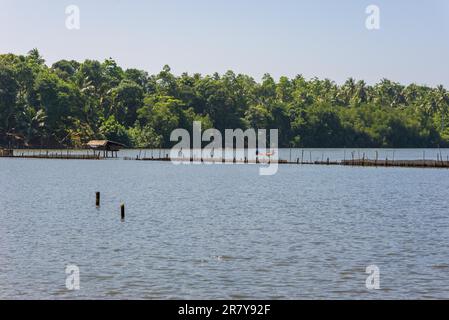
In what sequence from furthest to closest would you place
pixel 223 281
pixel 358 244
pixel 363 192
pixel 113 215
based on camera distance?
pixel 363 192, pixel 113 215, pixel 358 244, pixel 223 281

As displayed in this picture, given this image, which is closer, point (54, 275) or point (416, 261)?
point (54, 275)

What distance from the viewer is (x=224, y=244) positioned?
39812 mm

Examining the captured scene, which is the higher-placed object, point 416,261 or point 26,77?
point 26,77

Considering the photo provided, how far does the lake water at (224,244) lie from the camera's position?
93.5 feet

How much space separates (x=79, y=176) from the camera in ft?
360

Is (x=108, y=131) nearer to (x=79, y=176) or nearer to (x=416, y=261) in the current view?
(x=79, y=176)

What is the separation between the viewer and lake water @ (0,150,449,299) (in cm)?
2850

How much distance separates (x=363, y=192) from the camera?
81.6 meters

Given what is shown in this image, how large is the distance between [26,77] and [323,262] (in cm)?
16032

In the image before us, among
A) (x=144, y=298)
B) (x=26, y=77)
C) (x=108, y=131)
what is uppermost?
(x=26, y=77)

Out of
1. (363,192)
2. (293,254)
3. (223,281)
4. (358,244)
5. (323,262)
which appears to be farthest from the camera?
(363,192)

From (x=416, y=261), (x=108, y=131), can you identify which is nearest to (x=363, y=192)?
(x=416, y=261)

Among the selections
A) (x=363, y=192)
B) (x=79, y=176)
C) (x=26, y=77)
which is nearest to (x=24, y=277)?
(x=363, y=192)
